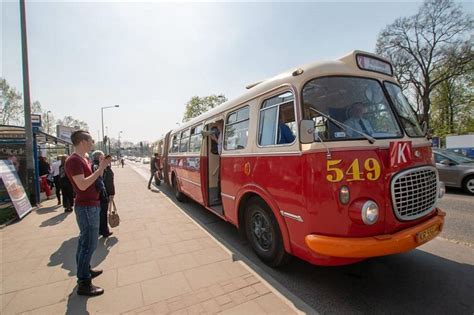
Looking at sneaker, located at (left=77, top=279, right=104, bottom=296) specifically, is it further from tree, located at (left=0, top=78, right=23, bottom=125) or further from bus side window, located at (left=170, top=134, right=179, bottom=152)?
tree, located at (left=0, top=78, right=23, bottom=125)

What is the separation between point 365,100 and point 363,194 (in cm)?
131

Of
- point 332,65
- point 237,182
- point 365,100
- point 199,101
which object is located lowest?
point 237,182

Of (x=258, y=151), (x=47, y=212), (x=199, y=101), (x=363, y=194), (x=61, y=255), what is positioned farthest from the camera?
(x=199, y=101)

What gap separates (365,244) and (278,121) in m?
1.82

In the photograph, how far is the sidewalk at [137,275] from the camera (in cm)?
302

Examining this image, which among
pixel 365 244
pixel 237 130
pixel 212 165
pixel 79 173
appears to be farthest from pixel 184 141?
pixel 365 244

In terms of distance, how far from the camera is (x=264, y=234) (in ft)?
13.1

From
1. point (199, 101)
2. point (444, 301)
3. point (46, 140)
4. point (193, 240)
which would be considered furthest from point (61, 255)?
point (199, 101)

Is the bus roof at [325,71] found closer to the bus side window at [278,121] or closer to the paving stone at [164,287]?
the bus side window at [278,121]

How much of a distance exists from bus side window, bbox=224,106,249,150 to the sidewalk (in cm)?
191

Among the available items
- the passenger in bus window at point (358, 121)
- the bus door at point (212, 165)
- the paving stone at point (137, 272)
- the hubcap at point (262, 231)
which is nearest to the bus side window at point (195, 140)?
the bus door at point (212, 165)

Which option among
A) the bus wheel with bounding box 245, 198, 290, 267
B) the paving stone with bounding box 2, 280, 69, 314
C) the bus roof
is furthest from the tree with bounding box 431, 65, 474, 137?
the paving stone with bounding box 2, 280, 69, 314

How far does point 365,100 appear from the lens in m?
3.33

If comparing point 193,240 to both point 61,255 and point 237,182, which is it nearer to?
point 237,182
